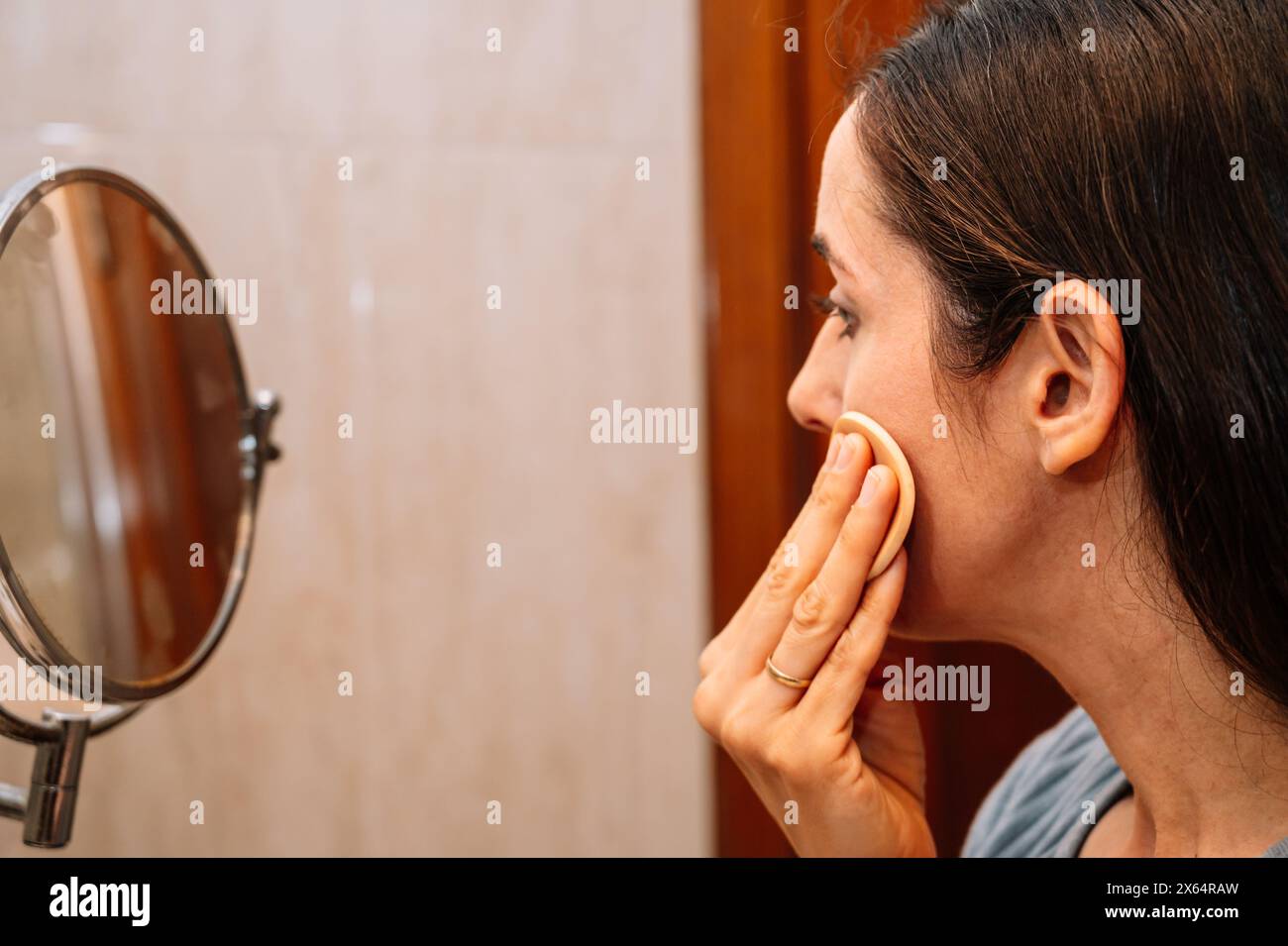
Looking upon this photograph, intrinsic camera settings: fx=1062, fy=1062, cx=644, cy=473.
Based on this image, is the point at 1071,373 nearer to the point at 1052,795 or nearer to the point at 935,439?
the point at 935,439

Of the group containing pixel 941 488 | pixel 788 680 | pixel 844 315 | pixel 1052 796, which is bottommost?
pixel 1052 796

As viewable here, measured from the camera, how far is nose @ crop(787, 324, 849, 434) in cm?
64

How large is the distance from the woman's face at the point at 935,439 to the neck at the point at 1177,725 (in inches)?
1.5

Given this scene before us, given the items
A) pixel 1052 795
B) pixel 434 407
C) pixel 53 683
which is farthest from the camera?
pixel 434 407

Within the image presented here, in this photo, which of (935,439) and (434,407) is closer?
(935,439)

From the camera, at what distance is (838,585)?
58cm

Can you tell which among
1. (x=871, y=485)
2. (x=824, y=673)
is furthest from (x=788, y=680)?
(x=871, y=485)

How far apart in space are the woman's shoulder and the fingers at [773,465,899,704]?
8.7 inches

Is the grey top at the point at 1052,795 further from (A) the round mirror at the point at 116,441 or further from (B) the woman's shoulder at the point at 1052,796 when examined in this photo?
(A) the round mirror at the point at 116,441

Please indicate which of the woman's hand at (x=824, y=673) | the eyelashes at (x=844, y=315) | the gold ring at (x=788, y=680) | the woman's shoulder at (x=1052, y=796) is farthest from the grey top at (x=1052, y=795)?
the eyelashes at (x=844, y=315)

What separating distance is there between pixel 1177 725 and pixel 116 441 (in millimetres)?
603

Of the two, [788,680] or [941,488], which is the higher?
[941,488]
